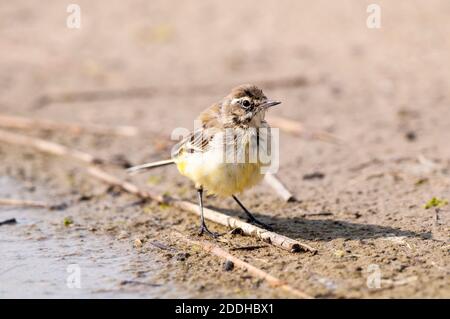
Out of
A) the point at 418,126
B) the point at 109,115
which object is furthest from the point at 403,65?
the point at 109,115

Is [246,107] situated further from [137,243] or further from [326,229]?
[137,243]

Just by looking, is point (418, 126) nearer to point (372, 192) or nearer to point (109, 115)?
point (372, 192)

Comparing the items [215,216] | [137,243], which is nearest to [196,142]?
[215,216]

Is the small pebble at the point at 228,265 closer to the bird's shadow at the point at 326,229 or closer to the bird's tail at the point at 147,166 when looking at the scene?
the bird's shadow at the point at 326,229

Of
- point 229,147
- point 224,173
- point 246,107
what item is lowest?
point 224,173

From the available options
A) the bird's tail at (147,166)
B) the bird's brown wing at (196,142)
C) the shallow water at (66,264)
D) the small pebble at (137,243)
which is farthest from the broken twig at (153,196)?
the shallow water at (66,264)
